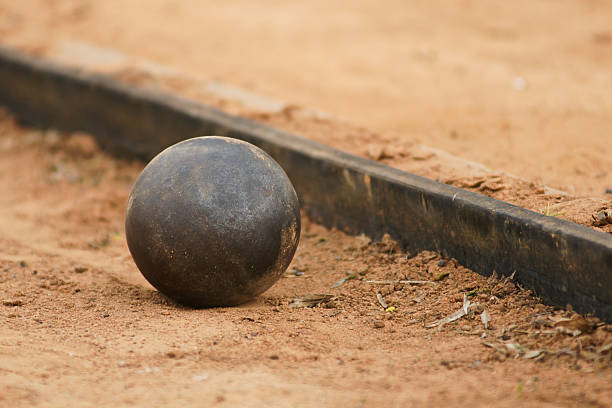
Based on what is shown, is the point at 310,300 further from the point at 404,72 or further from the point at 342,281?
the point at 404,72

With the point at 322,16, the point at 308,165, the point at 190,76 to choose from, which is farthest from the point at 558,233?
the point at 322,16

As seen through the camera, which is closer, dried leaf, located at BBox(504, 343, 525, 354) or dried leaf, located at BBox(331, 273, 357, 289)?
dried leaf, located at BBox(504, 343, 525, 354)

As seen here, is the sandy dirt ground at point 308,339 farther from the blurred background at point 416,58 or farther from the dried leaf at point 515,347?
the blurred background at point 416,58

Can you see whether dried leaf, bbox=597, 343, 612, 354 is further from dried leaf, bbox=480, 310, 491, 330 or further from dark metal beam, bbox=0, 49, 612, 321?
dried leaf, bbox=480, 310, 491, 330

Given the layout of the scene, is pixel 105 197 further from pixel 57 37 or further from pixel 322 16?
pixel 322 16

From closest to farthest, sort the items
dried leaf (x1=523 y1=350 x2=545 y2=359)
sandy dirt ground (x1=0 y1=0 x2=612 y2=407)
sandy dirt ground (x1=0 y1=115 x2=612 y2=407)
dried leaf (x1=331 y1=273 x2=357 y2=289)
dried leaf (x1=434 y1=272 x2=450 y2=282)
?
sandy dirt ground (x1=0 y1=115 x2=612 y2=407)
sandy dirt ground (x1=0 y1=0 x2=612 y2=407)
dried leaf (x1=523 y1=350 x2=545 y2=359)
dried leaf (x1=434 y1=272 x2=450 y2=282)
dried leaf (x1=331 y1=273 x2=357 y2=289)

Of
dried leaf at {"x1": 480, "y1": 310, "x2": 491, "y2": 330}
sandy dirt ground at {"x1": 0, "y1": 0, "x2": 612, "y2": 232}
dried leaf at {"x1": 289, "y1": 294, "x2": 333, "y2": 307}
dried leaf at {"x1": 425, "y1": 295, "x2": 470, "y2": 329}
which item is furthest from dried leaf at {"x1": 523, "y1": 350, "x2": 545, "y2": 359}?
dried leaf at {"x1": 289, "y1": 294, "x2": 333, "y2": 307}

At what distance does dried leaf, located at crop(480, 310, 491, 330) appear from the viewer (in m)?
3.99

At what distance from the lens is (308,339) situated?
3969 millimetres

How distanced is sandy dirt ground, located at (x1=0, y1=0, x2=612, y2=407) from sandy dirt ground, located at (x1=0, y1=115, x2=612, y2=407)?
0.04 ft

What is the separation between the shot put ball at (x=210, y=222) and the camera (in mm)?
4070

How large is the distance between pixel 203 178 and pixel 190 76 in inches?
174

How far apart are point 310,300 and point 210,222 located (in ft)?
3.06

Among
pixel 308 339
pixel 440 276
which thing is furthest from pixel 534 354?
pixel 308 339
